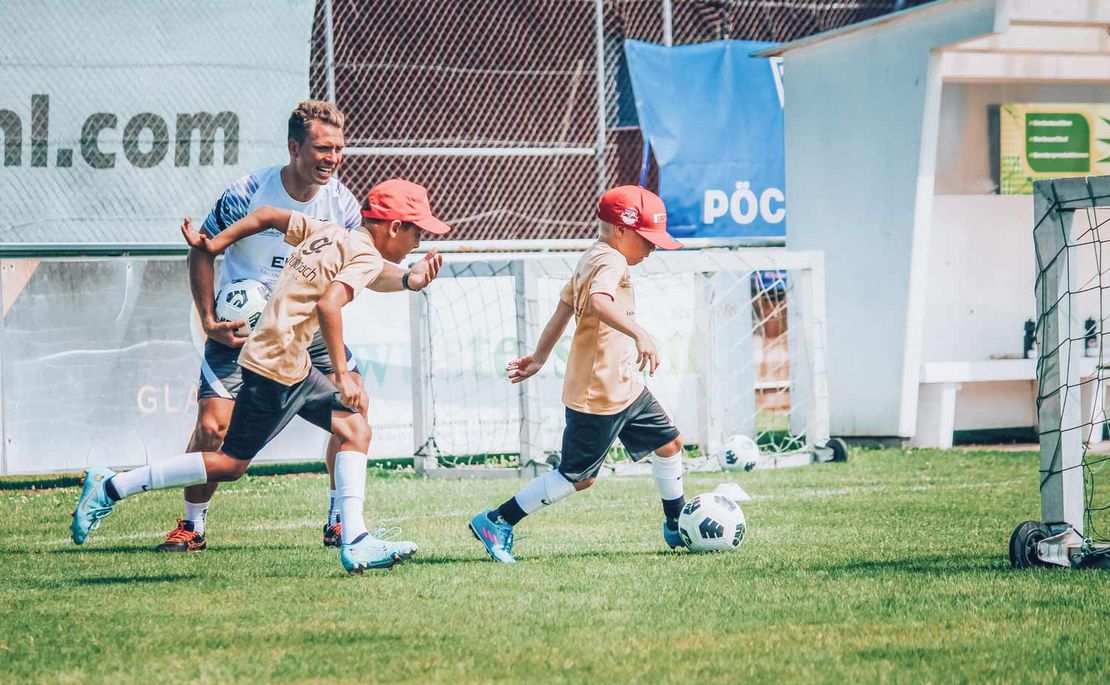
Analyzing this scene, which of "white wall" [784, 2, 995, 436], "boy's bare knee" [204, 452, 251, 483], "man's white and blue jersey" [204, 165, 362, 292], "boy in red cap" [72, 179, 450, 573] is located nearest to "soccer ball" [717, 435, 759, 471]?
"white wall" [784, 2, 995, 436]

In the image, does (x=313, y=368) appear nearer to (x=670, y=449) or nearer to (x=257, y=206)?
(x=257, y=206)

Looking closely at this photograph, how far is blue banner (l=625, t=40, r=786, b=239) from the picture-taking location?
637 inches

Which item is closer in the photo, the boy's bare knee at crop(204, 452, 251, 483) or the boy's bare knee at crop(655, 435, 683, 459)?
the boy's bare knee at crop(204, 452, 251, 483)

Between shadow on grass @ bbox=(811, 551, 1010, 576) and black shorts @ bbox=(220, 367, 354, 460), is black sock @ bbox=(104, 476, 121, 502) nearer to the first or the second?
black shorts @ bbox=(220, 367, 354, 460)

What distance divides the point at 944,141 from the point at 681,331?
318 centimetres

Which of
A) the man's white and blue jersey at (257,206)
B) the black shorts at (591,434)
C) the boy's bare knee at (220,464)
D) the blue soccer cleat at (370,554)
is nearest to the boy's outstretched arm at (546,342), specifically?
the black shorts at (591,434)

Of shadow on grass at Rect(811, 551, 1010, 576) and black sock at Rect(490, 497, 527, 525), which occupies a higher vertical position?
black sock at Rect(490, 497, 527, 525)

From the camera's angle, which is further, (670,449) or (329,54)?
(329,54)

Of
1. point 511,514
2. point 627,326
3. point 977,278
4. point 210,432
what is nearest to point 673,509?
point 511,514

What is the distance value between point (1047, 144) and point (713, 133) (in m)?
3.67

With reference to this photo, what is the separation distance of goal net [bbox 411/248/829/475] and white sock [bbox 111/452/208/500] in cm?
499

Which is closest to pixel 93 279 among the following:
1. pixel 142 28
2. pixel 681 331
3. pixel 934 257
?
pixel 142 28

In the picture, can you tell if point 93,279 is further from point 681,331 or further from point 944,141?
point 944,141

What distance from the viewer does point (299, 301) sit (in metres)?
6.21
